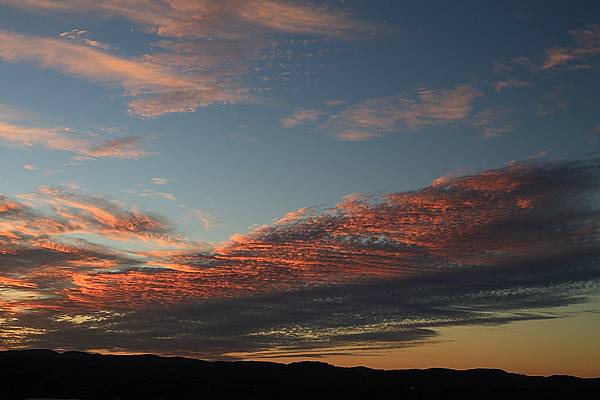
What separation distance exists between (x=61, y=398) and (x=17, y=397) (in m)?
16.4

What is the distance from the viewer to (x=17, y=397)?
18688cm

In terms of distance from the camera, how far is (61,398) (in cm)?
19925

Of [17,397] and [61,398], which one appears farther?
[61,398]
